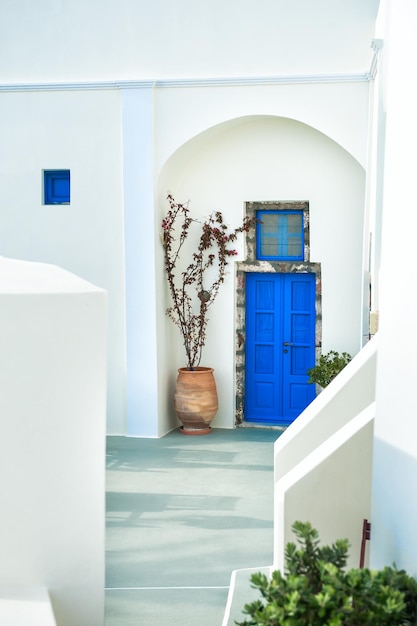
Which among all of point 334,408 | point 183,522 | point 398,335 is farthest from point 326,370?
point 398,335

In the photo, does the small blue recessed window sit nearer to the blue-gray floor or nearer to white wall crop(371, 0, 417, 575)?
the blue-gray floor

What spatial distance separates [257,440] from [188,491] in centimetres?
236

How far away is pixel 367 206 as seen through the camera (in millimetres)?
10453

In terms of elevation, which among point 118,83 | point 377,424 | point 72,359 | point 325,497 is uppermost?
point 118,83

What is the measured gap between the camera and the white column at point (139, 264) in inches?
436

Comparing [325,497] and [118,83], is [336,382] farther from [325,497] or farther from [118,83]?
[118,83]

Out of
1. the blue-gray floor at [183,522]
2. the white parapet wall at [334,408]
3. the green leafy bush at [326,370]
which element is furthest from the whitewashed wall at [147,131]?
the white parapet wall at [334,408]

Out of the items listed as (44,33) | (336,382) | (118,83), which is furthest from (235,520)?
(44,33)

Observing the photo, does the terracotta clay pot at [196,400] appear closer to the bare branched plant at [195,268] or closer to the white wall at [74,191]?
the bare branched plant at [195,268]

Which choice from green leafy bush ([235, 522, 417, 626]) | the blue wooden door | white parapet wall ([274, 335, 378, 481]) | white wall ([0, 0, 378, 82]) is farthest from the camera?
the blue wooden door

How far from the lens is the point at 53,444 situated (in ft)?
12.3

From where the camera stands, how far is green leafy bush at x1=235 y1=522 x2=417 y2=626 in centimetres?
257

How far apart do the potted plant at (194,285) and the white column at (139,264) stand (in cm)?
Answer: 38

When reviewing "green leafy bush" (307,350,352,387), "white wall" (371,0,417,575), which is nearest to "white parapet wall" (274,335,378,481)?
"white wall" (371,0,417,575)
